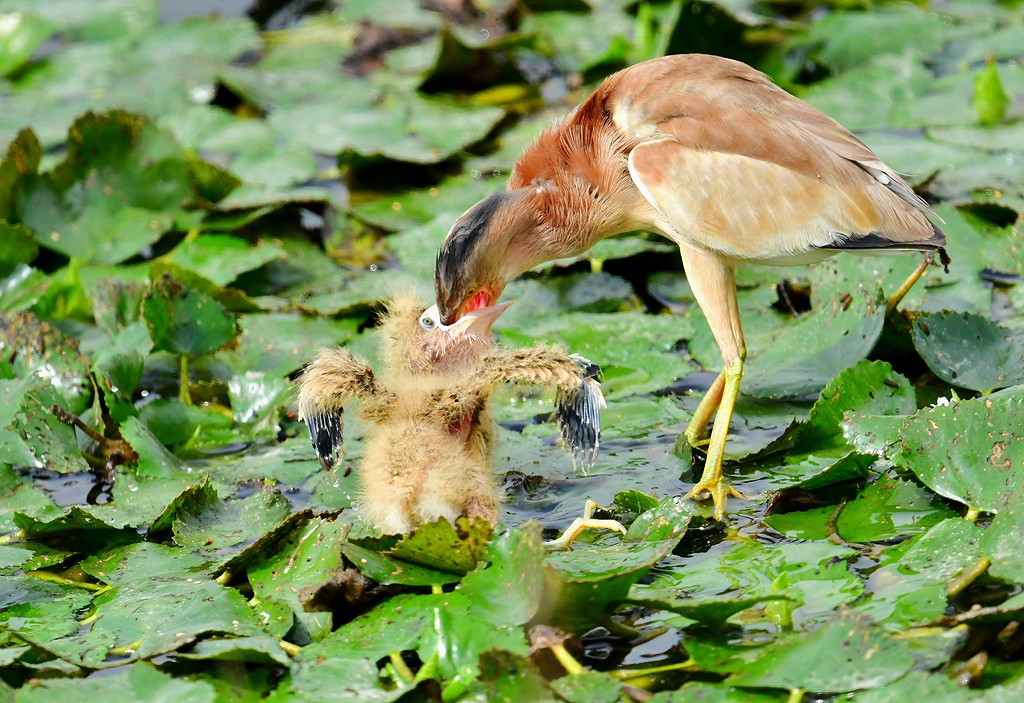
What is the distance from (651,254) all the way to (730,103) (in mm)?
1316

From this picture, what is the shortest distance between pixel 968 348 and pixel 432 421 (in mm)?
1680

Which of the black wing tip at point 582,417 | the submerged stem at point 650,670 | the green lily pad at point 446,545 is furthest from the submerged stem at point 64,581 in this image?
the submerged stem at point 650,670

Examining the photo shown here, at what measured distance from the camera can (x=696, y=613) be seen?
9.32ft

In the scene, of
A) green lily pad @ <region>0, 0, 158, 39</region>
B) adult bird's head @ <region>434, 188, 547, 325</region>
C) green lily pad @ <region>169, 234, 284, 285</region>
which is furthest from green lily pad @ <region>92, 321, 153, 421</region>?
green lily pad @ <region>0, 0, 158, 39</region>

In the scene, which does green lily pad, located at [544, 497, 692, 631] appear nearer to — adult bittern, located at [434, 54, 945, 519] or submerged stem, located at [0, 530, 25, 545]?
adult bittern, located at [434, 54, 945, 519]

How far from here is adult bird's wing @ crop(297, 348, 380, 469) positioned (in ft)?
11.0

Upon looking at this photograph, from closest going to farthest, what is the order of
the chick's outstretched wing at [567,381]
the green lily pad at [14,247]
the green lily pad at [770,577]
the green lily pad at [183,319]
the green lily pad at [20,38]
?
the green lily pad at [770,577] → the chick's outstretched wing at [567,381] → the green lily pad at [183,319] → the green lily pad at [14,247] → the green lily pad at [20,38]

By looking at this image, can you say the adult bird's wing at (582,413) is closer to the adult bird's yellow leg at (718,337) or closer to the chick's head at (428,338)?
the chick's head at (428,338)

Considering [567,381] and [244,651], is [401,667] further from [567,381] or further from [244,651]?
[567,381]

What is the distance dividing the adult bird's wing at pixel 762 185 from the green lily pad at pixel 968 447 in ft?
2.34

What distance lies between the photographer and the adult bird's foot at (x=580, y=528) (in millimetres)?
3387

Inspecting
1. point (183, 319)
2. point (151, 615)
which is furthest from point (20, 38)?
point (151, 615)

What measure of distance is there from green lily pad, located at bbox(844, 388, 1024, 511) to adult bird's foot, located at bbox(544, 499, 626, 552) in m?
0.76

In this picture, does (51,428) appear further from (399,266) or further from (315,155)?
(315,155)
